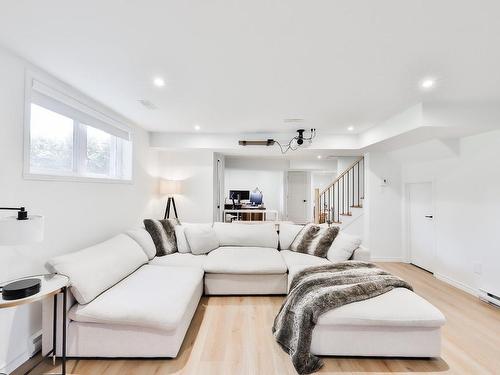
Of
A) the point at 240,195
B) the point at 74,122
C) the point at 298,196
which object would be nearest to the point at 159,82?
the point at 74,122

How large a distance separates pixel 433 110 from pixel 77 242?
13.7 ft

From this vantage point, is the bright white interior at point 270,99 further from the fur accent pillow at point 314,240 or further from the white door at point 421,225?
the fur accent pillow at point 314,240

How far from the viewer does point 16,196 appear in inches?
71.7

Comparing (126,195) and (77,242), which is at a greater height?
(126,195)

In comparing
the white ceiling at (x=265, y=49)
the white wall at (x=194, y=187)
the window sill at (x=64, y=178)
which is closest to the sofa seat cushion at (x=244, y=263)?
the white wall at (x=194, y=187)

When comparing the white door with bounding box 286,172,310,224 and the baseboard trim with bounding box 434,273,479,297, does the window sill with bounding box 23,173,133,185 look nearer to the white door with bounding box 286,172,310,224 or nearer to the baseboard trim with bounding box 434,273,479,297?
the baseboard trim with bounding box 434,273,479,297

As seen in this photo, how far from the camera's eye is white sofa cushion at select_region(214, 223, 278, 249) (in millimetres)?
3707

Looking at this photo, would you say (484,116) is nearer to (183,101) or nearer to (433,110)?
(433,110)

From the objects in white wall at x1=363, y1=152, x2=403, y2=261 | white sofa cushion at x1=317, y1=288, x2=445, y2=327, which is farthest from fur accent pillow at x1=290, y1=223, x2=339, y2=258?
white wall at x1=363, y1=152, x2=403, y2=261

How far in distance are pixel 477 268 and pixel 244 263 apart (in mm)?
3045

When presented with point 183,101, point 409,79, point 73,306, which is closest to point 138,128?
point 183,101

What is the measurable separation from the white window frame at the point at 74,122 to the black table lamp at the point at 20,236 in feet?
2.16

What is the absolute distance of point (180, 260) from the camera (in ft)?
9.98

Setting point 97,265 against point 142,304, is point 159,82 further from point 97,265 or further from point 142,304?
point 142,304
